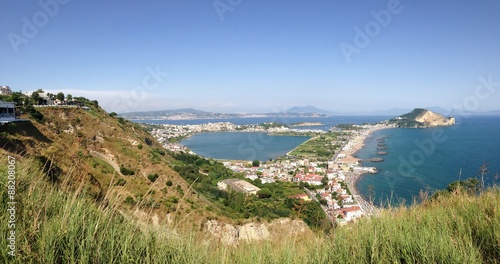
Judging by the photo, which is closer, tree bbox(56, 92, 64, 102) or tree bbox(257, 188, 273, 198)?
tree bbox(56, 92, 64, 102)

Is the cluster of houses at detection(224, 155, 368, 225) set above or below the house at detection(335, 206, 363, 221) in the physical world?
below

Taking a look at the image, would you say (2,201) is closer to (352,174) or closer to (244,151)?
(352,174)

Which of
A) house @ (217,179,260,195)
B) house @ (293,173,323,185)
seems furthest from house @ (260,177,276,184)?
house @ (217,179,260,195)

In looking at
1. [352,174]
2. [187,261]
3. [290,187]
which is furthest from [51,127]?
[352,174]

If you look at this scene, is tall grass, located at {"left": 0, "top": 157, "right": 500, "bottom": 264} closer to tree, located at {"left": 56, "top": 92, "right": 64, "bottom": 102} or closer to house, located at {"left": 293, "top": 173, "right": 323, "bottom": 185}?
tree, located at {"left": 56, "top": 92, "right": 64, "bottom": 102}

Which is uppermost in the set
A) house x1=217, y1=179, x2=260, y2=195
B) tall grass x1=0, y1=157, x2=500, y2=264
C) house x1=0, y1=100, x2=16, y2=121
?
house x1=0, y1=100, x2=16, y2=121

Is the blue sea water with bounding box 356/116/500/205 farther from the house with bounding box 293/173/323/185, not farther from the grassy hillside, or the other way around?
the grassy hillside

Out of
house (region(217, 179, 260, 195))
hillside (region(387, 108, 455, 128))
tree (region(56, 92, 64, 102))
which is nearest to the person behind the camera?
tree (region(56, 92, 64, 102))

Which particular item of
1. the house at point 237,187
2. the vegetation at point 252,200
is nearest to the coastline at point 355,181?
the vegetation at point 252,200

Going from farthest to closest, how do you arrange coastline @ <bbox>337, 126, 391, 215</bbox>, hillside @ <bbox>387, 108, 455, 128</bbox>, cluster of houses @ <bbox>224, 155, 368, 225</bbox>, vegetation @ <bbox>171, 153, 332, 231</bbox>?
hillside @ <bbox>387, 108, 455, 128</bbox>
cluster of houses @ <bbox>224, 155, 368, 225</bbox>
vegetation @ <bbox>171, 153, 332, 231</bbox>
coastline @ <bbox>337, 126, 391, 215</bbox>
